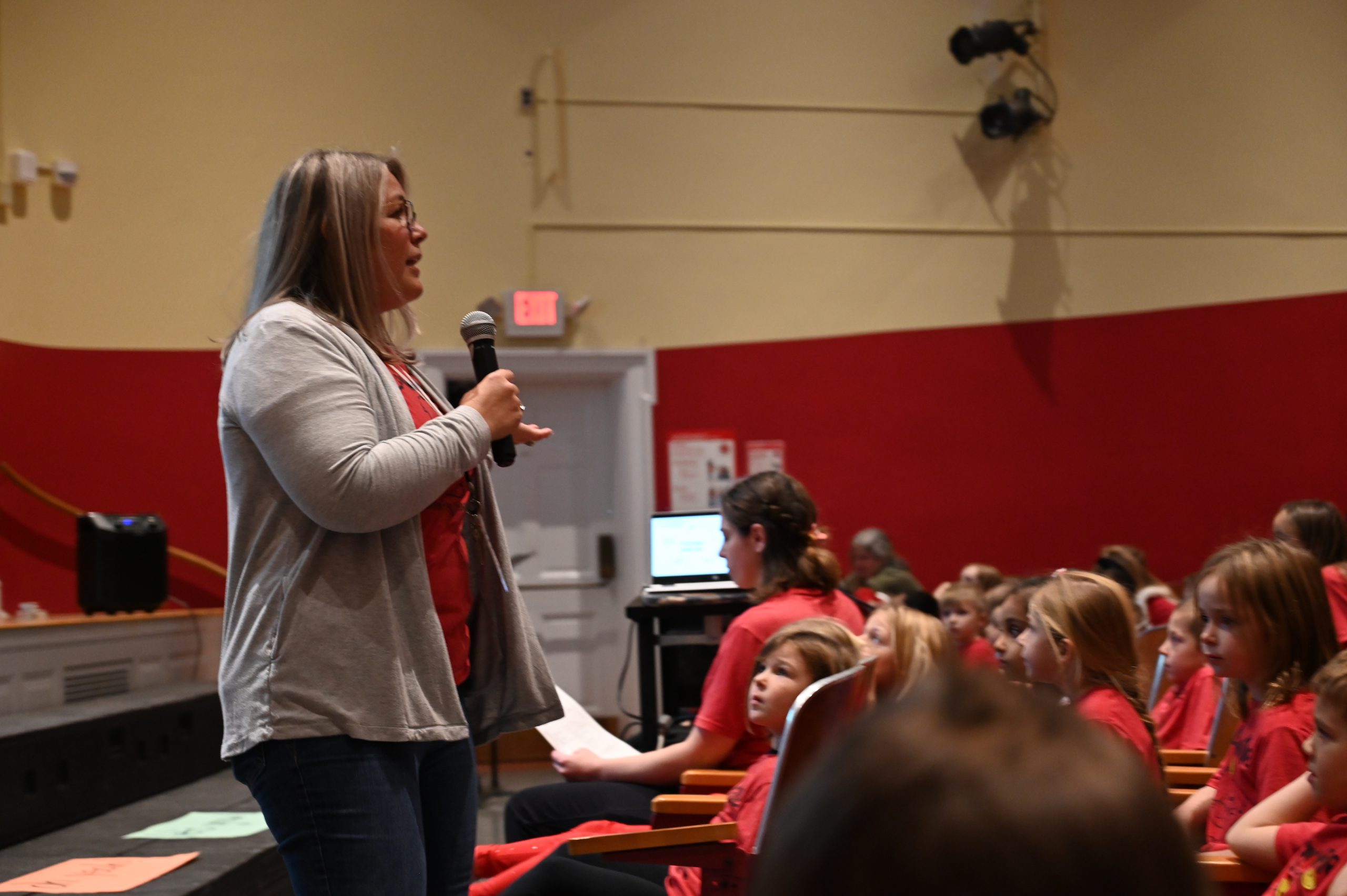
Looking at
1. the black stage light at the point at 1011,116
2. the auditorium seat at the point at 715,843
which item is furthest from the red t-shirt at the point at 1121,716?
the black stage light at the point at 1011,116

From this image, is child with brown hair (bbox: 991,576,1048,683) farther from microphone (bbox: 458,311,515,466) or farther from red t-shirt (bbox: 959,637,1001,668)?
microphone (bbox: 458,311,515,466)

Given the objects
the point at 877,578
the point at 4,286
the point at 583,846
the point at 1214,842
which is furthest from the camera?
the point at 4,286

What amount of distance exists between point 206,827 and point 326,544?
2.60 metres

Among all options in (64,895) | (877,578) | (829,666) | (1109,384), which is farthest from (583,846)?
(1109,384)

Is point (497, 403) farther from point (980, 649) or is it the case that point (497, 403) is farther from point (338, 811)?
point (980, 649)

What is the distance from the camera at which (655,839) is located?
192 centimetres

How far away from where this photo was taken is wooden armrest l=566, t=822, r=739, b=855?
192cm

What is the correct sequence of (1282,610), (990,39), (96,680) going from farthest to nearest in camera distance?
(990,39), (96,680), (1282,610)

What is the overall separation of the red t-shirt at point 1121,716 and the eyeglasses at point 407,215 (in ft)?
4.76

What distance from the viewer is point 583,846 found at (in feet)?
6.37

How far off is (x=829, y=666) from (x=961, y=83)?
196 inches

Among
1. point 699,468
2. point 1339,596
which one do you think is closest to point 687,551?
point 699,468

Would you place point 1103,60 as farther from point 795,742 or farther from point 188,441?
point 795,742

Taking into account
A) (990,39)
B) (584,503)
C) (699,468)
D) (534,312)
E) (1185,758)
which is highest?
(990,39)
